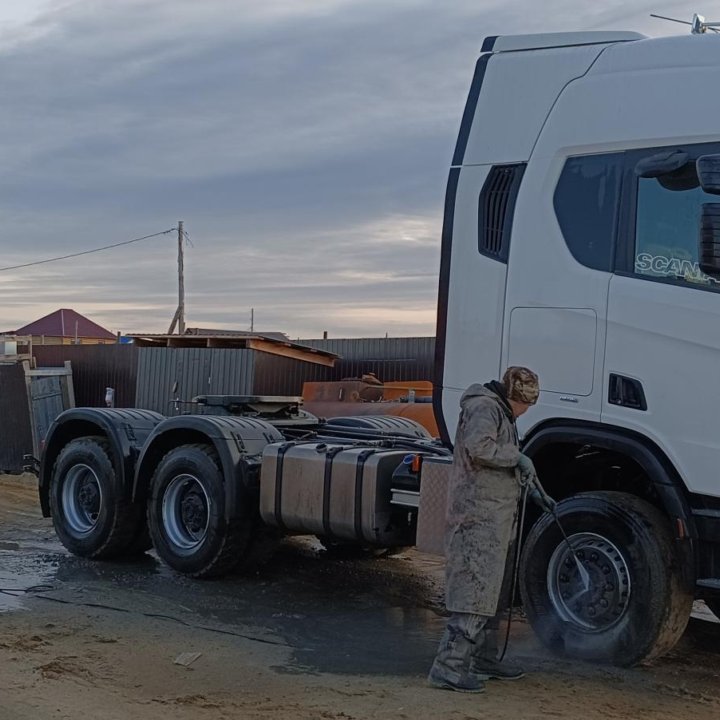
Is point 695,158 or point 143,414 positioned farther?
point 143,414

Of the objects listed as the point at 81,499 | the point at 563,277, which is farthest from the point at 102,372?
the point at 563,277

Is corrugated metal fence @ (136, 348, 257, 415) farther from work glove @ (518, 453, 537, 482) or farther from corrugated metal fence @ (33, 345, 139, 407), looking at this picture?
work glove @ (518, 453, 537, 482)

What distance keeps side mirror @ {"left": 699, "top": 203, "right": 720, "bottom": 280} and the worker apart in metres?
1.11

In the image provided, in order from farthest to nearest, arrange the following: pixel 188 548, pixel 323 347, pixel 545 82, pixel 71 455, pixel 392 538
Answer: pixel 323 347, pixel 71 455, pixel 188 548, pixel 392 538, pixel 545 82

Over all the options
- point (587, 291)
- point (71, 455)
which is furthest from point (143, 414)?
point (587, 291)

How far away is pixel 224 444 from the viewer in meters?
8.93

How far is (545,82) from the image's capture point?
272 inches

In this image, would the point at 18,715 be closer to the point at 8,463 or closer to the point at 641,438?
the point at 641,438

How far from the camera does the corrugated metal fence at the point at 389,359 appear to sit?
2519 centimetres

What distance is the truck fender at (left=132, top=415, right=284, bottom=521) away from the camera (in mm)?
8852

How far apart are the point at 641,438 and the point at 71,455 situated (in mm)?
5987

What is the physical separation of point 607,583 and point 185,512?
4.17 meters

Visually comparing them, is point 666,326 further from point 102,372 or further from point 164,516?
point 102,372

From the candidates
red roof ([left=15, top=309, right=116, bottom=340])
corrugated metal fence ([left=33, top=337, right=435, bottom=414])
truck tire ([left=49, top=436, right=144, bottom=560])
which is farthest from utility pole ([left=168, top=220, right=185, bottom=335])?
truck tire ([left=49, top=436, right=144, bottom=560])
